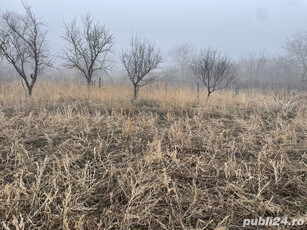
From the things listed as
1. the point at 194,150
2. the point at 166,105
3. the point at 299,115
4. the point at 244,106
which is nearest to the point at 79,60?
the point at 166,105

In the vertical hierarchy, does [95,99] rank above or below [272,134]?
above

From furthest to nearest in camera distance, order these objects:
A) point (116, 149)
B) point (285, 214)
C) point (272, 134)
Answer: point (272, 134), point (116, 149), point (285, 214)

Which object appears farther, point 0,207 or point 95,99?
point 95,99

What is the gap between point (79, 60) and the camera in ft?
33.9

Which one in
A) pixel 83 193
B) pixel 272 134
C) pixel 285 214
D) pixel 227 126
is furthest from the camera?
pixel 227 126

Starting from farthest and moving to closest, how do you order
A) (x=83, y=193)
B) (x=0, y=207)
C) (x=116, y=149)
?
(x=116, y=149) < (x=83, y=193) < (x=0, y=207)

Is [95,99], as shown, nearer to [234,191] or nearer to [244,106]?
[244,106]

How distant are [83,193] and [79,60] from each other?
9.94 meters

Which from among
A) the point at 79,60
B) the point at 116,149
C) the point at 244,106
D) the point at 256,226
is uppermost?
the point at 79,60

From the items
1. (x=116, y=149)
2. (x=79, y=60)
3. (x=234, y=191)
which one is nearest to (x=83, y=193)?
(x=116, y=149)

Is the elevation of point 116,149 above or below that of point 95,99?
below

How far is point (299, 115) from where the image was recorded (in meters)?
5.39

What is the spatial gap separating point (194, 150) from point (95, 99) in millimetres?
5358

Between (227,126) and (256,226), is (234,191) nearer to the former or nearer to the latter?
(256,226)
